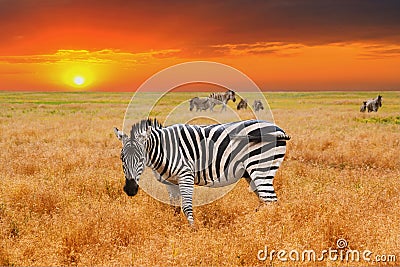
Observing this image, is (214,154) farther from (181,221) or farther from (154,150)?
(181,221)

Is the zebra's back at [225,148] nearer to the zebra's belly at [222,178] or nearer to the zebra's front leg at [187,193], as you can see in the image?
the zebra's belly at [222,178]

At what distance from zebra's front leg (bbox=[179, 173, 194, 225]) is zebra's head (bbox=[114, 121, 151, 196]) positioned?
0.79m

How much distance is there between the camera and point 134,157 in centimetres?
662

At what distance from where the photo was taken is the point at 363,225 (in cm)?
629

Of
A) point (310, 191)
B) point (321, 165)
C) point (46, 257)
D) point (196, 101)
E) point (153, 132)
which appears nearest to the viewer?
point (46, 257)

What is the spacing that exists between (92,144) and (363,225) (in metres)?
12.2

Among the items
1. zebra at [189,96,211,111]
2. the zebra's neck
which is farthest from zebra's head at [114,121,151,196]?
zebra at [189,96,211,111]

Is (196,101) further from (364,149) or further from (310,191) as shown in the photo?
(310,191)

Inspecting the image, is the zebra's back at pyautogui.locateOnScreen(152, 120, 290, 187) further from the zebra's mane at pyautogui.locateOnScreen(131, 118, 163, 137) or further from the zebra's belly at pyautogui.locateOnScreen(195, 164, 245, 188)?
the zebra's mane at pyautogui.locateOnScreen(131, 118, 163, 137)

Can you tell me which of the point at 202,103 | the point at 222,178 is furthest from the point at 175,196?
the point at 202,103

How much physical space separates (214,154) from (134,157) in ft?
5.12

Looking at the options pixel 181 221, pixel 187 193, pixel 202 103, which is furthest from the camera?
pixel 202 103

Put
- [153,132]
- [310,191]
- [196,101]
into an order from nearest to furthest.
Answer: [153,132]
[310,191]
[196,101]

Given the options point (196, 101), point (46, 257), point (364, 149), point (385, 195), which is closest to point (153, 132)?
point (46, 257)
